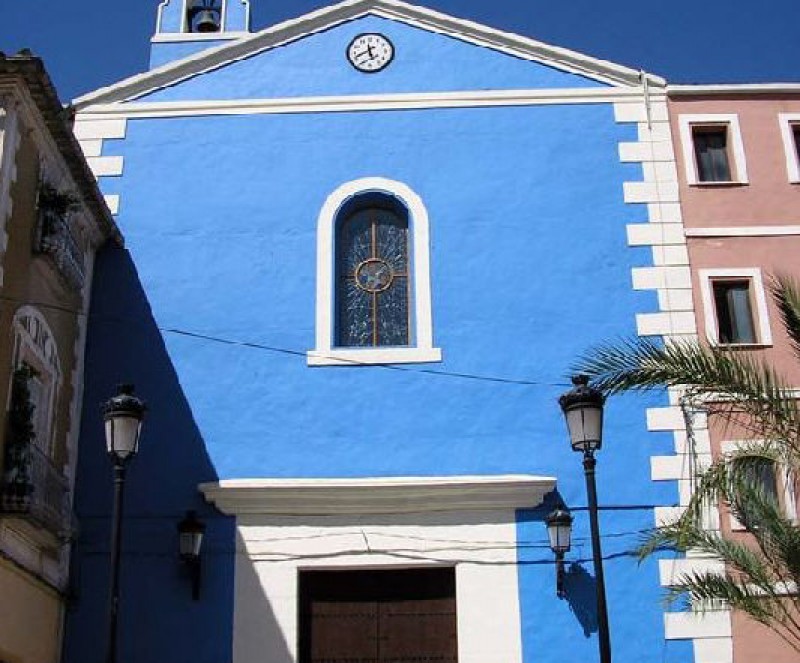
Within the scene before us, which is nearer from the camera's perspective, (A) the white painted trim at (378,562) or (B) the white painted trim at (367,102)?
(A) the white painted trim at (378,562)

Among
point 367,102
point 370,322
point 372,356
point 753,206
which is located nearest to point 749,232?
point 753,206

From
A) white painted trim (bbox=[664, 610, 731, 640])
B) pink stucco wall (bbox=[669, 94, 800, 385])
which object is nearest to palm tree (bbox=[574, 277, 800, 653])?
white painted trim (bbox=[664, 610, 731, 640])

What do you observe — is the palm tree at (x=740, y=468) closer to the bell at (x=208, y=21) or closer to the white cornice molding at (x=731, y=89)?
the white cornice molding at (x=731, y=89)

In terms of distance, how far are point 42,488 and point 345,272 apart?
4.36 meters

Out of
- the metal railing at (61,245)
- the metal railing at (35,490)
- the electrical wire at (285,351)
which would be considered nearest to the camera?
the metal railing at (35,490)

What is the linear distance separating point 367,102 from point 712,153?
409cm

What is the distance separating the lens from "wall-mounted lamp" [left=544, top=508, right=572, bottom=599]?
11891mm

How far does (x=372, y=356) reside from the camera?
1295cm

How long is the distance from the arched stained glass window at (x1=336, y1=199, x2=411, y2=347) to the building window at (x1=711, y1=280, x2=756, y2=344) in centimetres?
340

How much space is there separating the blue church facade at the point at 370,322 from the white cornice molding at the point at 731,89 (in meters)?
0.26

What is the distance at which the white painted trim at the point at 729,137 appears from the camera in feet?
45.5

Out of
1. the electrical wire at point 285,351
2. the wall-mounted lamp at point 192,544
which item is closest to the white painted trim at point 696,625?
the electrical wire at point 285,351

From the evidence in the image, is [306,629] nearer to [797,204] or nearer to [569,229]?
[569,229]

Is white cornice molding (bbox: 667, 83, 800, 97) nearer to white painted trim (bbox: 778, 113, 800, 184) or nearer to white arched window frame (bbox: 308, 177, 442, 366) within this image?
white painted trim (bbox: 778, 113, 800, 184)
